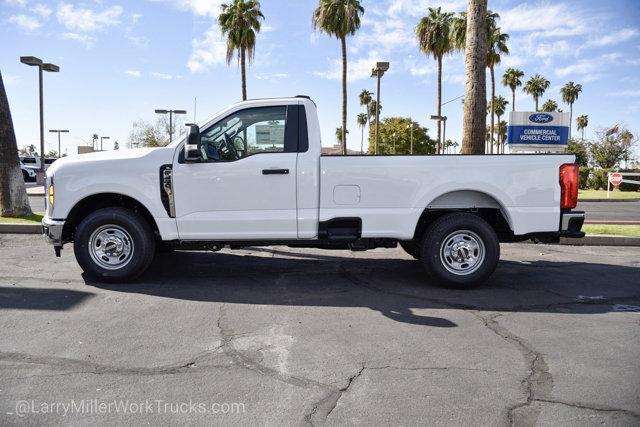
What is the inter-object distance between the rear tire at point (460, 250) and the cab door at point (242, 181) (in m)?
1.66

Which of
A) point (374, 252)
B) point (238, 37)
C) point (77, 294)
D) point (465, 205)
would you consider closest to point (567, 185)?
point (465, 205)

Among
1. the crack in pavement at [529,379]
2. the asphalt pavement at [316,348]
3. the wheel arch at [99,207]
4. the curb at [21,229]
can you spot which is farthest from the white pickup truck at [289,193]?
the curb at [21,229]

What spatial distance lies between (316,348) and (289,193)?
217 cm

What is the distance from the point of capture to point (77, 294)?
17.3ft

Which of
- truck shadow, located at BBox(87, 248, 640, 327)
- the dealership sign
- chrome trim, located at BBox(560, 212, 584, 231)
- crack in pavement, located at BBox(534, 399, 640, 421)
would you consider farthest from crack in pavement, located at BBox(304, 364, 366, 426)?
the dealership sign

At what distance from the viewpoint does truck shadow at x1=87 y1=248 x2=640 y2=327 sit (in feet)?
16.7

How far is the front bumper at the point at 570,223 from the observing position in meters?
5.57

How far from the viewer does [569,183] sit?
5.51 meters

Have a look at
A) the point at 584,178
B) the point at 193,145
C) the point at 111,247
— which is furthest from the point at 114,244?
the point at 584,178

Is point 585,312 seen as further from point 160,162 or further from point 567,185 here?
point 160,162

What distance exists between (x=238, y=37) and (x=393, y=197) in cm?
2778

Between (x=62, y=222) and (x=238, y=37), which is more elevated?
(x=238, y=37)

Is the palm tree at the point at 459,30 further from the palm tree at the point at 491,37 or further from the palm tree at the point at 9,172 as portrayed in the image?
the palm tree at the point at 9,172

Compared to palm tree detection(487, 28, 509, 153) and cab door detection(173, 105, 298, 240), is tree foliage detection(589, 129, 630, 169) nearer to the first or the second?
palm tree detection(487, 28, 509, 153)
